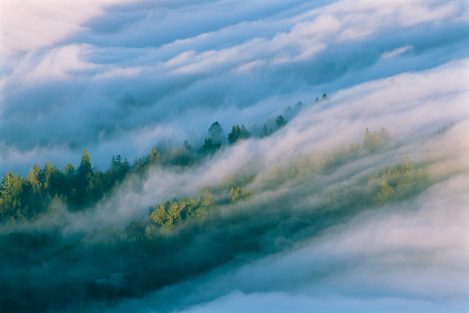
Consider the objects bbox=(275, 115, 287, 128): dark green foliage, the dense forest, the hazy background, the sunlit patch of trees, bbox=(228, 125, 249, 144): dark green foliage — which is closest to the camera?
the hazy background

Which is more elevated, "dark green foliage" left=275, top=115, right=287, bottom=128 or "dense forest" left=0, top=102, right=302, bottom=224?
"dark green foliage" left=275, top=115, right=287, bottom=128

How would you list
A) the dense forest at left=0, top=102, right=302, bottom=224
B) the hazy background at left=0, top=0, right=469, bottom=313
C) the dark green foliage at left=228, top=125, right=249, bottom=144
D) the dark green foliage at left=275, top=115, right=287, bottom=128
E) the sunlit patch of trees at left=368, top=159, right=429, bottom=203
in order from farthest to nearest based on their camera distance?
the dark green foliage at left=275, top=115, right=287, bottom=128 → the dark green foliage at left=228, top=125, right=249, bottom=144 → the dense forest at left=0, top=102, right=302, bottom=224 → the sunlit patch of trees at left=368, top=159, right=429, bottom=203 → the hazy background at left=0, top=0, right=469, bottom=313

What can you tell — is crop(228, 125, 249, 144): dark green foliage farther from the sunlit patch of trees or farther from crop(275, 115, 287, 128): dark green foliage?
the sunlit patch of trees

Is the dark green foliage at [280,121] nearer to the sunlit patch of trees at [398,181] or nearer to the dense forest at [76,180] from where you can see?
the dense forest at [76,180]

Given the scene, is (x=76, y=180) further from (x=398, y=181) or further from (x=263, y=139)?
(x=398, y=181)

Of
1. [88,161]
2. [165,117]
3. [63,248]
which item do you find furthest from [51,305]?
[165,117]

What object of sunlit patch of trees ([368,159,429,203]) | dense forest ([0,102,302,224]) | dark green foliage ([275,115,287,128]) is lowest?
sunlit patch of trees ([368,159,429,203])

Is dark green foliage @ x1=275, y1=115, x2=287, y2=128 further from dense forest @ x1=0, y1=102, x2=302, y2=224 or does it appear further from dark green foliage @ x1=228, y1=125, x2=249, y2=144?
dense forest @ x1=0, y1=102, x2=302, y2=224

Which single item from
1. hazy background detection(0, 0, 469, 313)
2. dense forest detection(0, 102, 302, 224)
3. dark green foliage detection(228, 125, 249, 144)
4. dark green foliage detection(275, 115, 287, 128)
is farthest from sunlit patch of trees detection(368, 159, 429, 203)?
dark green foliage detection(275, 115, 287, 128)

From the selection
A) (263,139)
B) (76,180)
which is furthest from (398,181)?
(76,180)

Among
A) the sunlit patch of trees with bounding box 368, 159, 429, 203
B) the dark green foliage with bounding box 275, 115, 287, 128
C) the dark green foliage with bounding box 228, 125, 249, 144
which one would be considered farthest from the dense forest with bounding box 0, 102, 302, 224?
the sunlit patch of trees with bounding box 368, 159, 429, 203

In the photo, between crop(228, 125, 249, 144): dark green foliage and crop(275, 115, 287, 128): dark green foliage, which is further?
crop(275, 115, 287, 128): dark green foliage
